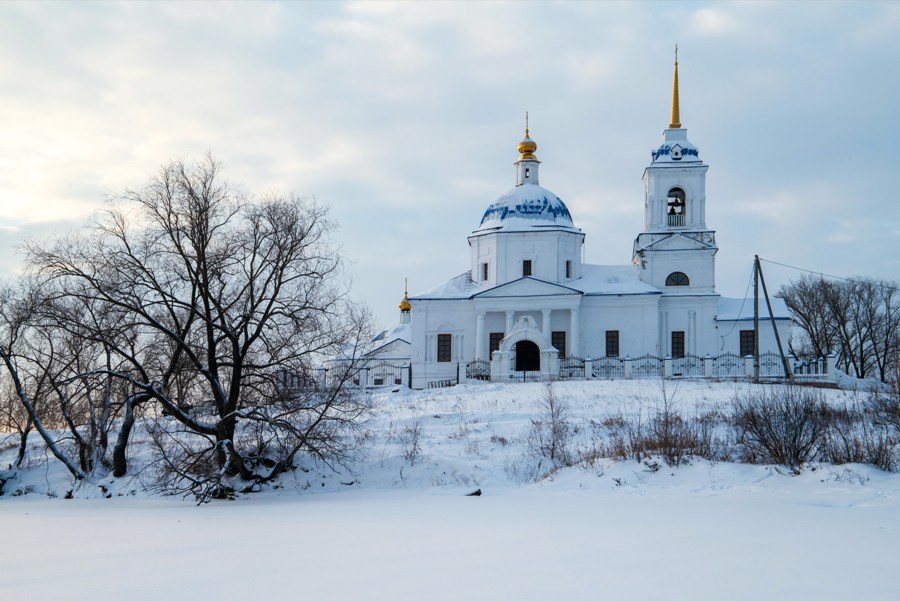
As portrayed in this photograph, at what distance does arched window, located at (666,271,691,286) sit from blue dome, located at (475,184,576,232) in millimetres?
5204

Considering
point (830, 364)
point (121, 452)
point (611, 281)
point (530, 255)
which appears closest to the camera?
point (121, 452)

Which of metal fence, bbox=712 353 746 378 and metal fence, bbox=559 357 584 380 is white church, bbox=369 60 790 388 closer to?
metal fence, bbox=559 357 584 380

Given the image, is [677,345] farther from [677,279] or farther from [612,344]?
[677,279]

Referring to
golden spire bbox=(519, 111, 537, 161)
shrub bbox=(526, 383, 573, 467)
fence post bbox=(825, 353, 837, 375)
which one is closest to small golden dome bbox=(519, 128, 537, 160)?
golden spire bbox=(519, 111, 537, 161)

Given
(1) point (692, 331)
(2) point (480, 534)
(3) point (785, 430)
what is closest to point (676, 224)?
(1) point (692, 331)

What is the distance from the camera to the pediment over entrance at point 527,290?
37469 mm

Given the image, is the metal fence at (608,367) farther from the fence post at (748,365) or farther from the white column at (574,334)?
the fence post at (748,365)

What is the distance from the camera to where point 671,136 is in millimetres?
41844

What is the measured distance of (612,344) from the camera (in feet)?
126

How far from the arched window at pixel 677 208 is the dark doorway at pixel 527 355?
940cm


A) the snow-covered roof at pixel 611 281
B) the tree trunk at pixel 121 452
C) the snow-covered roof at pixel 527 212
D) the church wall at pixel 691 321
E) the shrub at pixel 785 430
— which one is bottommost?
the tree trunk at pixel 121 452

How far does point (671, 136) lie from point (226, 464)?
31.8m

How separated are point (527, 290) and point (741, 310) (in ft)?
32.5

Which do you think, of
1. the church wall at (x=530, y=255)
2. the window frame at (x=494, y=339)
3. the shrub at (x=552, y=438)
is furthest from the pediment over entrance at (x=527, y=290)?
the shrub at (x=552, y=438)
